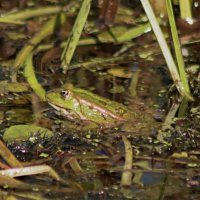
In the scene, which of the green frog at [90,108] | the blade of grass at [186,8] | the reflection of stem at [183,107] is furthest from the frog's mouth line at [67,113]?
the blade of grass at [186,8]

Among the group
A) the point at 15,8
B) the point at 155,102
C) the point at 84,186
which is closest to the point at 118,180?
the point at 84,186

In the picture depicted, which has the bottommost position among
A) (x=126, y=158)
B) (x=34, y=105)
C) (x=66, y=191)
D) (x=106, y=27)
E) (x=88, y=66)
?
(x=66, y=191)

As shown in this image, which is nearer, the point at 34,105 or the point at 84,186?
the point at 84,186

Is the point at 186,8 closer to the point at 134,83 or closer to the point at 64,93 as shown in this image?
the point at 134,83

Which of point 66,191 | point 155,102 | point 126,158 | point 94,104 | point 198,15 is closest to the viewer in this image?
point 66,191

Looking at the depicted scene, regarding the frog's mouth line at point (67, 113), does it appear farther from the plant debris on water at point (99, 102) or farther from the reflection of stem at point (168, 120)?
the reflection of stem at point (168, 120)

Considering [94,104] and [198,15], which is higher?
[198,15]

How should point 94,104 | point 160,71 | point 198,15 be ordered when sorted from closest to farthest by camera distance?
point 94,104 < point 160,71 < point 198,15

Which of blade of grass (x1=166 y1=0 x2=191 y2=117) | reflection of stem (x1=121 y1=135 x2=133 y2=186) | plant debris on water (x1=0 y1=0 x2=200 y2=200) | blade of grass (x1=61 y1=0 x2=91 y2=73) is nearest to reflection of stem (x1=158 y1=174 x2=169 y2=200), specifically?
plant debris on water (x1=0 y1=0 x2=200 y2=200)

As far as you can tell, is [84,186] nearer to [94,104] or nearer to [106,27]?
[94,104]

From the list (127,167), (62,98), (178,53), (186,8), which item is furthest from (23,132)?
(186,8)
